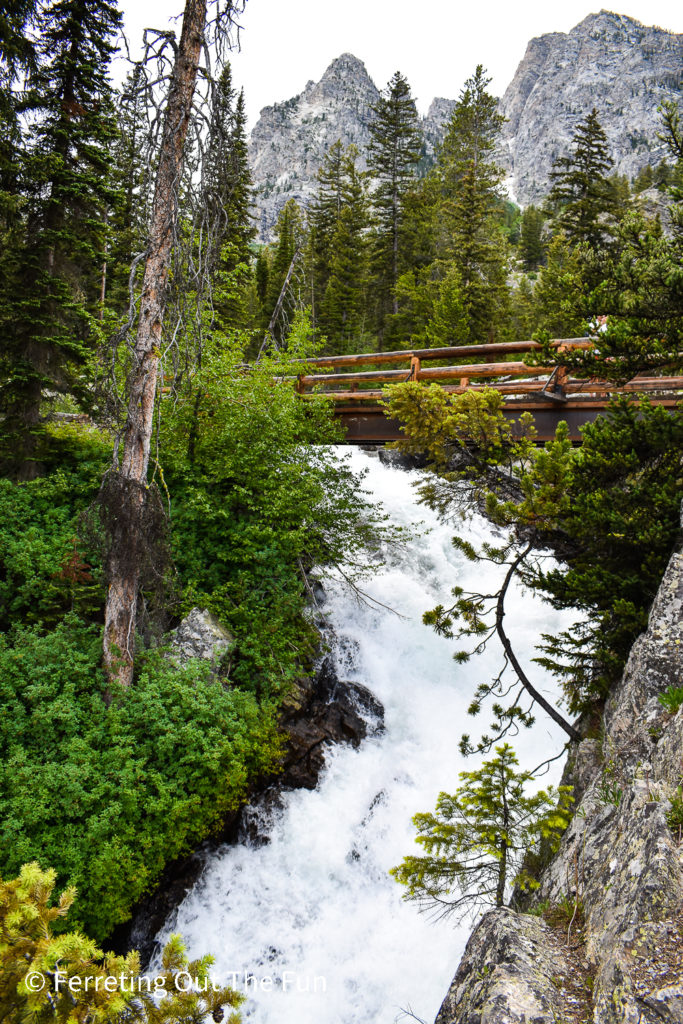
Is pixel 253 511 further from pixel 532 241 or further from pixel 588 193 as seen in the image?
pixel 532 241

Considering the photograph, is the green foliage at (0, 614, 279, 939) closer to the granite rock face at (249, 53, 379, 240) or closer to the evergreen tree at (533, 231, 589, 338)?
the evergreen tree at (533, 231, 589, 338)

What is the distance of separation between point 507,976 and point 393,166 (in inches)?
1491

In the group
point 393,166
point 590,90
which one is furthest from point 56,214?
point 590,90

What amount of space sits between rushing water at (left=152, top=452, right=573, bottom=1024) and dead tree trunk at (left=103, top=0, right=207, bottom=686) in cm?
444

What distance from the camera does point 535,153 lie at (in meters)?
142

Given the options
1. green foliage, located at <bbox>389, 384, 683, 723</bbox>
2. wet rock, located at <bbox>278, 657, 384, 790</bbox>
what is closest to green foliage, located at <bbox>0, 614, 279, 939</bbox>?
wet rock, located at <bbox>278, 657, 384, 790</bbox>

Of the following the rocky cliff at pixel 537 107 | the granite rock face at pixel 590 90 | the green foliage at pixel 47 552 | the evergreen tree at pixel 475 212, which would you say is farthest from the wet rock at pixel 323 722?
the granite rock face at pixel 590 90

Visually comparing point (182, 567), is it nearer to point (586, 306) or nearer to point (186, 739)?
point (186, 739)

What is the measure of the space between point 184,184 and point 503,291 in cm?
2175

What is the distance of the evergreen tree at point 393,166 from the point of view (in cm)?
3198

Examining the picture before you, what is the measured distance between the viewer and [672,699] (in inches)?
159

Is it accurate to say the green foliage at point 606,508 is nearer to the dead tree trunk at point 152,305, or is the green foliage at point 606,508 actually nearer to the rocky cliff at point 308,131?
the dead tree trunk at point 152,305

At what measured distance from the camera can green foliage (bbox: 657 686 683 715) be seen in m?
4.01

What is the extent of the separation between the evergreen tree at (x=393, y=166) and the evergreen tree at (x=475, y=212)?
2495 millimetres
